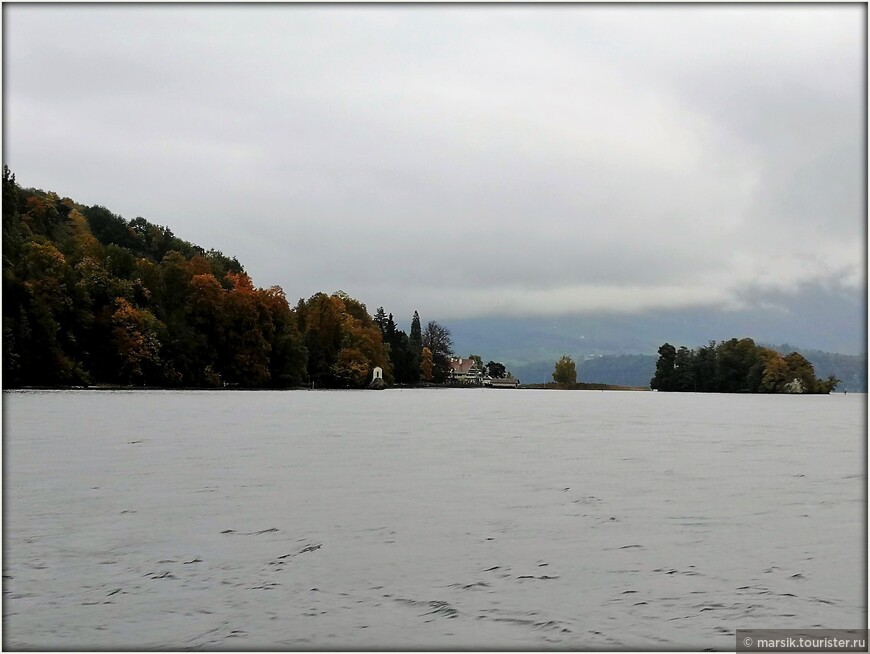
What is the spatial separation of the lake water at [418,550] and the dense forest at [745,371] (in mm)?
145284

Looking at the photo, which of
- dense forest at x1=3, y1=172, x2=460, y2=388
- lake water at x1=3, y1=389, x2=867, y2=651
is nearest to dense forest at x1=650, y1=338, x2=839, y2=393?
dense forest at x1=3, y1=172, x2=460, y2=388

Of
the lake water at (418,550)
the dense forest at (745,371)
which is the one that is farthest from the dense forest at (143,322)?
the dense forest at (745,371)

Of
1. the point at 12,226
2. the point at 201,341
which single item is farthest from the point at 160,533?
the point at 201,341

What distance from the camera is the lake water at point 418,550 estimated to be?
10.9m

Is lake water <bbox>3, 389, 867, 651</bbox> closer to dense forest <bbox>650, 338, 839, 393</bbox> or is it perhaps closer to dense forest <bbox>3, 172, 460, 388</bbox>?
dense forest <bbox>3, 172, 460, 388</bbox>

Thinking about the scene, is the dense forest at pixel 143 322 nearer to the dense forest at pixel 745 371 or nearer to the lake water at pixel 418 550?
the lake water at pixel 418 550

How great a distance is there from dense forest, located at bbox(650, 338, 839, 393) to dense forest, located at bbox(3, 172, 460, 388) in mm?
71694

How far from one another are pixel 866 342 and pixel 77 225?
483 feet

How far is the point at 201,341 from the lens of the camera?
11200 centimetres

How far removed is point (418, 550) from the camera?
49.7ft

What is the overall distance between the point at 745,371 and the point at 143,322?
398 ft

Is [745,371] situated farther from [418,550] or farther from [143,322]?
[418,550]

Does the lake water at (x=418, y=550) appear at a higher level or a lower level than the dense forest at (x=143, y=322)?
lower

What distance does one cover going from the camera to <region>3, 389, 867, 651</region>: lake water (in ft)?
35.6
